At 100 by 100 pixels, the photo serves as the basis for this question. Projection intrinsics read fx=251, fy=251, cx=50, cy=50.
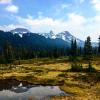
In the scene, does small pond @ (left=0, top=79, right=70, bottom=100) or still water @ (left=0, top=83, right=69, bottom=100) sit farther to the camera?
small pond @ (left=0, top=79, right=70, bottom=100)

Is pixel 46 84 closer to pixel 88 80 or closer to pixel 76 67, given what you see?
pixel 88 80

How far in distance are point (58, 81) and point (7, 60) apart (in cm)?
5999

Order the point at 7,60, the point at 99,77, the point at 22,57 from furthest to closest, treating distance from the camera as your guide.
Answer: the point at 22,57, the point at 7,60, the point at 99,77

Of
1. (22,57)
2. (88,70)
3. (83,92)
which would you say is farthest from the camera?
(22,57)

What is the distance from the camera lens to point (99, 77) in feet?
241

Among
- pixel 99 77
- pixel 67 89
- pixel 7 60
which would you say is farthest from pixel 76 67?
pixel 7 60

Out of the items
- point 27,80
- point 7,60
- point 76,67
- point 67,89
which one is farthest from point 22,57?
point 67,89

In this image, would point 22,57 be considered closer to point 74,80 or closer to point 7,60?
point 7,60

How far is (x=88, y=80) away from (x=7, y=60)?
209ft

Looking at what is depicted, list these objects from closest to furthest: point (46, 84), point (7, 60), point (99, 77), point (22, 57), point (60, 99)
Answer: point (60, 99) < point (46, 84) < point (99, 77) < point (7, 60) < point (22, 57)

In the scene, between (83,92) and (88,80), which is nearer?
(83,92)

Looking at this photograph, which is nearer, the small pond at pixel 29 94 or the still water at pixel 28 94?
the still water at pixel 28 94

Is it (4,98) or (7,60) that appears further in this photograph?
(7,60)

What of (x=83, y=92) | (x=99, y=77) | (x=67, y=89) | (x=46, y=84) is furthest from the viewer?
(x=99, y=77)
